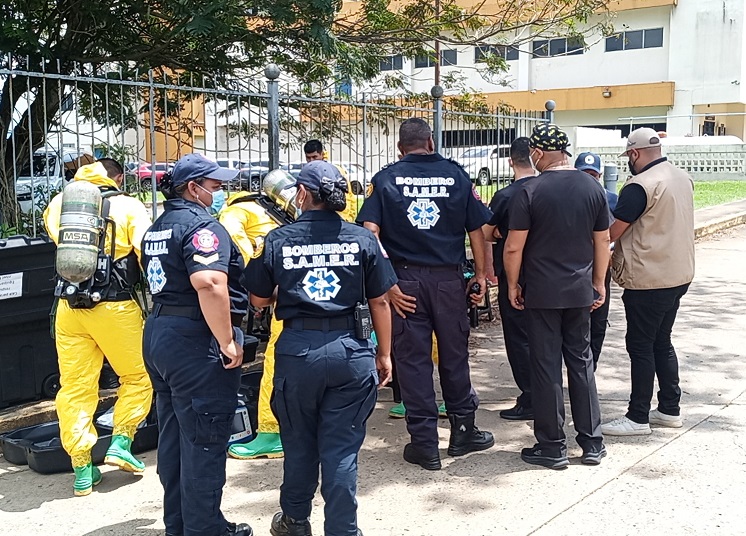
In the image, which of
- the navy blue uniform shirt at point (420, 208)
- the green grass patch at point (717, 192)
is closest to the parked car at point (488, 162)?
the navy blue uniform shirt at point (420, 208)

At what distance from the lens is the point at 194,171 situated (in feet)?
11.9

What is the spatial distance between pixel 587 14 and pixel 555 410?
6758 millimetres

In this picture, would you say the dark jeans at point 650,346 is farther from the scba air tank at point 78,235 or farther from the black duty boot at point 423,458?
the scba air tank at point 78,235

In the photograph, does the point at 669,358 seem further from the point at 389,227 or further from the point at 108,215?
the point at 108,215

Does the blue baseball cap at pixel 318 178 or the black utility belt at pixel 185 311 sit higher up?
the blue baseball cap at pixel 318 178

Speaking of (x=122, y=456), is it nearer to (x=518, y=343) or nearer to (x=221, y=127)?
(x=518, y=343)

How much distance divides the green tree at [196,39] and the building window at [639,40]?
28701mm

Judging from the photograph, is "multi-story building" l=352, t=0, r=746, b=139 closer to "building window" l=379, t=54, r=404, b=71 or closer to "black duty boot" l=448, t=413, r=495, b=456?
"building window" l=379, t=54, r=404, b=71

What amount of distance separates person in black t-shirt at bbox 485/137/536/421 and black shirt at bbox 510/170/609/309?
1.91 feet

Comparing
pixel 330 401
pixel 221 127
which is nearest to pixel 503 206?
pixel 330 401

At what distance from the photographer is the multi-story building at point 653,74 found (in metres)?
35.2

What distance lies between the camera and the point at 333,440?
3.43 meters

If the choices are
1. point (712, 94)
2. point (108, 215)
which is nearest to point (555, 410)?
point (108, 215)

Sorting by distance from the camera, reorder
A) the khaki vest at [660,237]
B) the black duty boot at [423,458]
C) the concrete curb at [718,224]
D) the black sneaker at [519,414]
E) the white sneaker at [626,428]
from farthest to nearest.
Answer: the concrete curb at [718,224] → the black sneaker at [519,414] → the white sneaker at [626,428] → the khaki vest at [660,237] → the black duty boot at [423,458]
